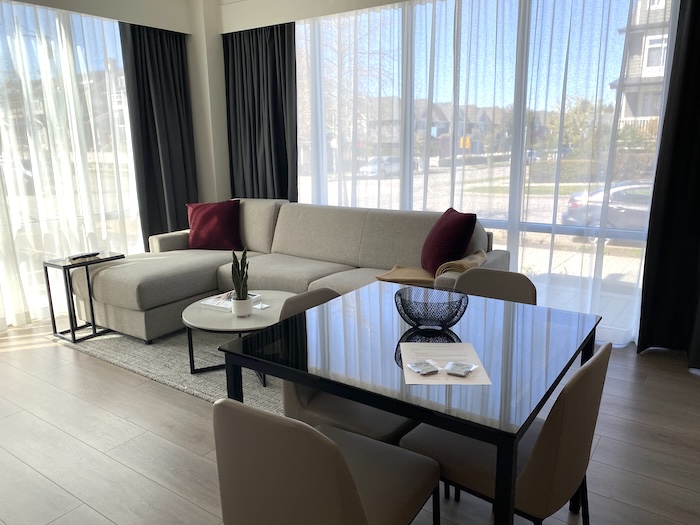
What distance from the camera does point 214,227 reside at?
442cm

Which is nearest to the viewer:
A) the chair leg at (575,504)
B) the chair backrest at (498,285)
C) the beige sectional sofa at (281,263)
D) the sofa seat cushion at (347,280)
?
the chair leg at (575,504)

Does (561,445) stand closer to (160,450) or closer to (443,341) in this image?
(443,341)

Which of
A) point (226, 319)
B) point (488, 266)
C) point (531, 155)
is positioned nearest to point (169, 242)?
point (226, 319)

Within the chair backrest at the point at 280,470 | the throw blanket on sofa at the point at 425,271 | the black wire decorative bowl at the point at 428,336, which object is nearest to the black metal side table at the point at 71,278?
the throw blanket on sofa at the point at 425,271

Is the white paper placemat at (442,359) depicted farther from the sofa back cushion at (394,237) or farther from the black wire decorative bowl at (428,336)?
the sofa back cushion at (394,237)

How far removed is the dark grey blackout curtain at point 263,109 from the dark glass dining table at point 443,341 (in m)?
3.01

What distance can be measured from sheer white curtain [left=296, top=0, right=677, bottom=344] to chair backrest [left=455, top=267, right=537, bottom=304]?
5.04ft

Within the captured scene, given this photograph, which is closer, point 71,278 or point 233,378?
point 233,378

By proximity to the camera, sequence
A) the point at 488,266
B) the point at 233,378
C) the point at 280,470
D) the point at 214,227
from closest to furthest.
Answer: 1. the point at 280,470
2. the point at 233,378
3. the point at 488,266
4. the point at 214,227

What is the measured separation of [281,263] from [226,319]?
1.10 m

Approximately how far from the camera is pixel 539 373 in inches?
53.7

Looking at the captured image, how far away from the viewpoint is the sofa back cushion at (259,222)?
4.46 metres

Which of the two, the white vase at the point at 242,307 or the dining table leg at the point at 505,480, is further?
the white vase at the point at 242,307

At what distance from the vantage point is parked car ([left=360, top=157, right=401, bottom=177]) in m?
4.19
